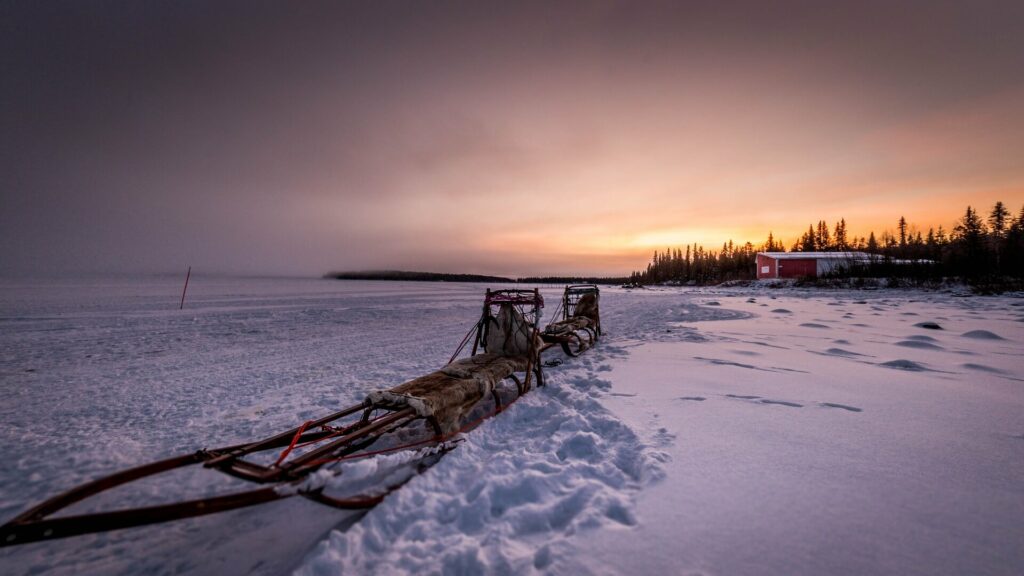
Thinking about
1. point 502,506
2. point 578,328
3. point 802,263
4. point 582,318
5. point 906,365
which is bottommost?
point 502,506

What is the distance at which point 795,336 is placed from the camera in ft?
29.9

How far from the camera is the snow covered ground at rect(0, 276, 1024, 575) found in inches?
87.0

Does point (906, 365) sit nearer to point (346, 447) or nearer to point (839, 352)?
point (839, 352)

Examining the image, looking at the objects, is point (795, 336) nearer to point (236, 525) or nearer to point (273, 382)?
point (236, 525)

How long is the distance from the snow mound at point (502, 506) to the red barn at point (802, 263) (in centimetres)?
4959

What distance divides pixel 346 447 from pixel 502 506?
176cm

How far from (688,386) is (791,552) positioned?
3.47 m

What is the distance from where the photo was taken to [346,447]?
3.55 metres

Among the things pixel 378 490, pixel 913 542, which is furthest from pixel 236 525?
pixel 913 542

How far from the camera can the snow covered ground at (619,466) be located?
7.25 ft

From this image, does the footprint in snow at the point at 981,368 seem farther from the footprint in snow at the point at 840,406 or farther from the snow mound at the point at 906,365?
the footprint in snow at the point at 840,406

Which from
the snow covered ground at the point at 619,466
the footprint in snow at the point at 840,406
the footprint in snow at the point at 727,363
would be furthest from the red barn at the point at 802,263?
the footprint in snow at the point at 840,406

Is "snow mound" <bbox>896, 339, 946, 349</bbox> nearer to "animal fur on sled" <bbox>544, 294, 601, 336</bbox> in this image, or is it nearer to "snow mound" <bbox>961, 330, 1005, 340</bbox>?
"snow mound" <bbox>961, 330, 1005, 340</bbox>

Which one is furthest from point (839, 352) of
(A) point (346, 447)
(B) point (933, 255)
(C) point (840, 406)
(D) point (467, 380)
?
(B) point (933, 255)
